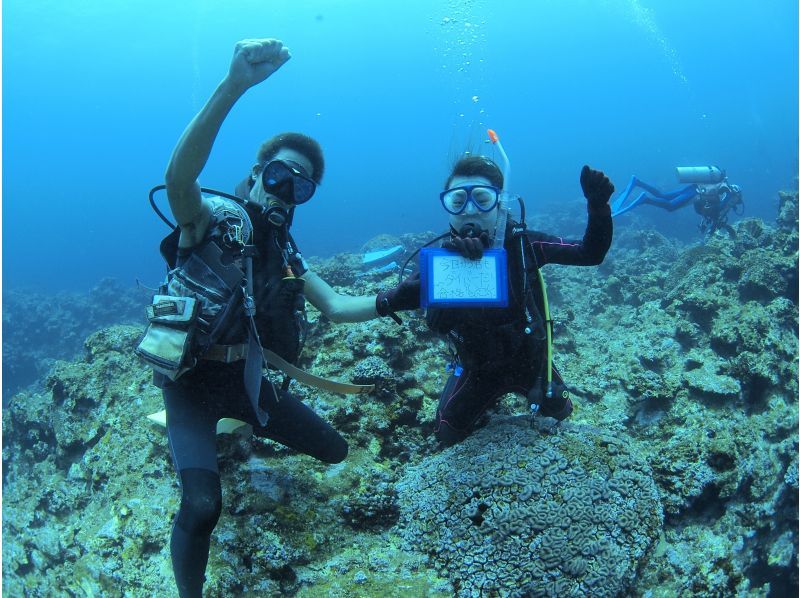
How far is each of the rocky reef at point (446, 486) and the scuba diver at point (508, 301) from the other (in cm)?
34

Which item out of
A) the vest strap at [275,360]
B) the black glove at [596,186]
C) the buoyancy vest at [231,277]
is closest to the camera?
the buoyancy vest at [231,277]

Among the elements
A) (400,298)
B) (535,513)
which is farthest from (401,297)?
(535,513)

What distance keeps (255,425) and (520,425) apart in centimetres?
225

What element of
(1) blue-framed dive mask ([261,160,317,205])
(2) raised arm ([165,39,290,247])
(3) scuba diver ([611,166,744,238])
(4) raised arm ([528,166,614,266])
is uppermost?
(2) raised arm ([165,39,290,247])

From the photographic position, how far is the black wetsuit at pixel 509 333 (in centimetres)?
349

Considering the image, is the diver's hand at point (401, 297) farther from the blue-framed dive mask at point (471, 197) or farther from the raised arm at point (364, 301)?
the blue-framed dive mask at point (471, 197)

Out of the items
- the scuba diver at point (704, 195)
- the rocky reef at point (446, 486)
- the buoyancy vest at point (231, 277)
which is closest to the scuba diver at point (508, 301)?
the rocky reef at point (446, 486)

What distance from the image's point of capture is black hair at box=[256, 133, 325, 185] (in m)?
3.44

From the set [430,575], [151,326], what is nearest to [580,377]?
[430,575]

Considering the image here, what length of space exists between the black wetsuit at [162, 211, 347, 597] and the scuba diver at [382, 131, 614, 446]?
3.31ft

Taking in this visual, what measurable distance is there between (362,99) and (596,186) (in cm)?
14791

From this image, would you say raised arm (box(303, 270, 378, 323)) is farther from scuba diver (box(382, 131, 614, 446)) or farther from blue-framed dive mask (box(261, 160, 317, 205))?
blue-framed dive mask (box(261, 160, 317, 205))

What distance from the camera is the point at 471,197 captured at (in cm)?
337

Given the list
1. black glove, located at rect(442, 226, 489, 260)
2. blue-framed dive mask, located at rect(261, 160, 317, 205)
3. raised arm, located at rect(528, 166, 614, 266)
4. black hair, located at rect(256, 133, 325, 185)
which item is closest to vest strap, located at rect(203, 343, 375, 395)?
blue-framed dive mask, located at rect(261, 160, 317, 205)
